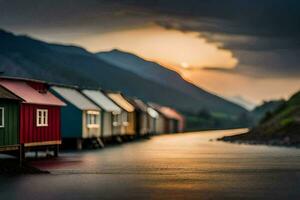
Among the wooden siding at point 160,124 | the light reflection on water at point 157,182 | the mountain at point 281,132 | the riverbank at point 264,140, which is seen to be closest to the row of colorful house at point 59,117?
the light reflection on water at point 157,182

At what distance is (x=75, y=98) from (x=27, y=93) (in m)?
25.6

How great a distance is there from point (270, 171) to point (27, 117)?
62.8 feet

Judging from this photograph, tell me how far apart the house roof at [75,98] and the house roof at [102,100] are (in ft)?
13.9

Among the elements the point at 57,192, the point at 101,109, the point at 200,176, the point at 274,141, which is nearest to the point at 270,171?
the point at 200,176

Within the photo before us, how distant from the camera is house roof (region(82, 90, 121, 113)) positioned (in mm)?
92250

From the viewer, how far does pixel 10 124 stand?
155 feet

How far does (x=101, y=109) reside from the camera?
89.6m

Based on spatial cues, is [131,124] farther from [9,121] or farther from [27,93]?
[9,121]

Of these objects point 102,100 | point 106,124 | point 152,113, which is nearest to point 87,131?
point 106,124

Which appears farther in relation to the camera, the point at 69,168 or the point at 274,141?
the point at 274,141

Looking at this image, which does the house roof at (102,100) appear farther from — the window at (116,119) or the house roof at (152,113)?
the house roof at (152,113)

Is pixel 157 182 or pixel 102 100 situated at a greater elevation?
pixel 102 100

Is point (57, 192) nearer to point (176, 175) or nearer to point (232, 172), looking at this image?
point (176, 175)

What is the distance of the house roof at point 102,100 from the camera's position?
303ft
